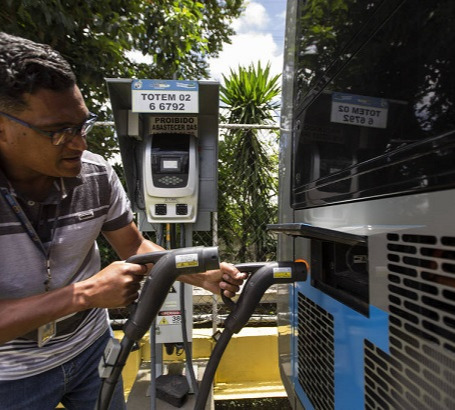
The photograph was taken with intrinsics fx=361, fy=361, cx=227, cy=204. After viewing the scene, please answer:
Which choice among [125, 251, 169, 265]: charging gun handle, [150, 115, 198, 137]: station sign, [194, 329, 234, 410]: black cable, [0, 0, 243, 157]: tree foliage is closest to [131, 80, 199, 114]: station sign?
[150, 115, 198, 137]: station sign

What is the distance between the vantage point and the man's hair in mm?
1149

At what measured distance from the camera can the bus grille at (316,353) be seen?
A: 1473 mm

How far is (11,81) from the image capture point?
3.75 ft

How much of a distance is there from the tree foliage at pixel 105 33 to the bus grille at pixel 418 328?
2.61 metres

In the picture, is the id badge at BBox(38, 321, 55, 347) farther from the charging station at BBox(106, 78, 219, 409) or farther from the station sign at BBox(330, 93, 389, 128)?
the station sign at BBox(330, 93, 389, 128)

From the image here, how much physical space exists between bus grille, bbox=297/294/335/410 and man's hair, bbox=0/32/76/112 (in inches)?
53.8

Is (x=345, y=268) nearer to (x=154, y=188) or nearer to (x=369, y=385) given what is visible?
(x=369, y=385)

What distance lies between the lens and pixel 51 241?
1.38m

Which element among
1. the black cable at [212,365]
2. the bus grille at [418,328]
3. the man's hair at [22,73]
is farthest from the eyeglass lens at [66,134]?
the bus grille at [418,328]

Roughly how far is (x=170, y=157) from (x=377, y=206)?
1853 millimetres

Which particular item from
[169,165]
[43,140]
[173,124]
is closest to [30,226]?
[43,140]

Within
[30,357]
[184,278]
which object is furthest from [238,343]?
[30,357]

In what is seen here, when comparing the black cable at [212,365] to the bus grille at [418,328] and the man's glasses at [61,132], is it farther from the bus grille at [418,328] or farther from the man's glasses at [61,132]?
the man's glasses at [61,132]

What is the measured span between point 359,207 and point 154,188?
5.73 feet
